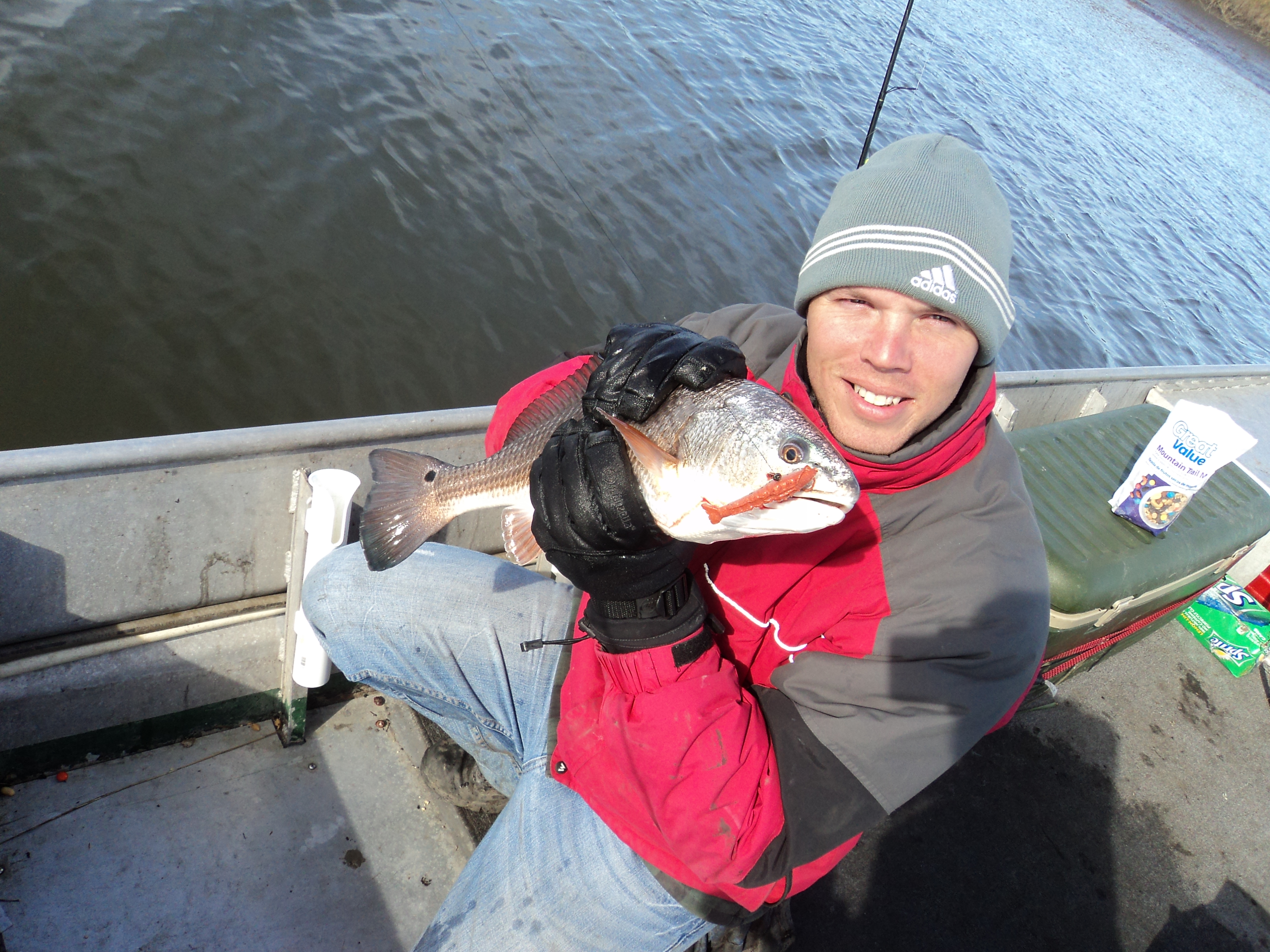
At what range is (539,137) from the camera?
27.8ft

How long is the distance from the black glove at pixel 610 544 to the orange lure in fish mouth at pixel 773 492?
22cm

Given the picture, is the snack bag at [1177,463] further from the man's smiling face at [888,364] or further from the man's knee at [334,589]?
the man's knee at [334,589]

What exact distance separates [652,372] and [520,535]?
689mm

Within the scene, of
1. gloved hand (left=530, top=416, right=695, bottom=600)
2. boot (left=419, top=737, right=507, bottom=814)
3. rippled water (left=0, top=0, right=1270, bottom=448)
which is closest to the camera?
gloved hand (left=530, top=416, right=695, bottom=600)

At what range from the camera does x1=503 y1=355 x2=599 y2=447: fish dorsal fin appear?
8.12 feet

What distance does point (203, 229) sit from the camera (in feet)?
20.5

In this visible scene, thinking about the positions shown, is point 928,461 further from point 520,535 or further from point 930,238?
point 520,535

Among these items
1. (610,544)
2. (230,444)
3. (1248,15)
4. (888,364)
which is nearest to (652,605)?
(610,544)

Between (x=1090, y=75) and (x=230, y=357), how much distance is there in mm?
19380

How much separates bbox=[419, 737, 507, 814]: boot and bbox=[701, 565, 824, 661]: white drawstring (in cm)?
107

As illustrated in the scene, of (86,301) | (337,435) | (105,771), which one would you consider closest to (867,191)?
(337,435)

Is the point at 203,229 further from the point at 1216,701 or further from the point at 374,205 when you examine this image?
the point at 1216,701

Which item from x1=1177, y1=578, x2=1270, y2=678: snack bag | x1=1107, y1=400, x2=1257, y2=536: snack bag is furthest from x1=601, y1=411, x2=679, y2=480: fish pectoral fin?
x1=1177, y1=578, x2=1270, y2=678: snack bag

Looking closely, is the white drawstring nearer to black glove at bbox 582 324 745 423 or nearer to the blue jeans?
the blue jeans
